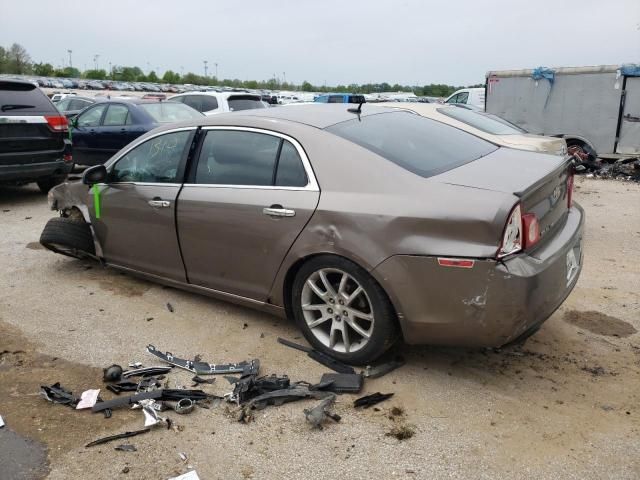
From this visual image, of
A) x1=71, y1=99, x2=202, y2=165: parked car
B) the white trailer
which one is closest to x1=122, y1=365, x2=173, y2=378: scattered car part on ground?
x1=71, y1=99, x2=202, y2=165: parked car

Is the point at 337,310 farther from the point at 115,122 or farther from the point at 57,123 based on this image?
the point at 115,122

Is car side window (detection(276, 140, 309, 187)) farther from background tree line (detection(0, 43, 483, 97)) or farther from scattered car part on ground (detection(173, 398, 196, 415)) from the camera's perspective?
background tree line (detection(0, 43, 483, 97))

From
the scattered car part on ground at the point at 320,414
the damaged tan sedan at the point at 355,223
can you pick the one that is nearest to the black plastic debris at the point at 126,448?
the scattered car part on ground at the point at 320,414

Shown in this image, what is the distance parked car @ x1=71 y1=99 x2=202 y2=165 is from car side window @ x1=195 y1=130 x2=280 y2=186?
598 cm

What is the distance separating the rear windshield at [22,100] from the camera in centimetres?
795

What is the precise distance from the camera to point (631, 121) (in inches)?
500

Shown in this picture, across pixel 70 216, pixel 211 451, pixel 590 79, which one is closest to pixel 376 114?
pixel 211 451

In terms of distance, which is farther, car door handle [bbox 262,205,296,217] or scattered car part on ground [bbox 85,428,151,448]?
car door handle [bbox 262,205,296,217]

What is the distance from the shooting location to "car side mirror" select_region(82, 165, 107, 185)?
476 centimetres

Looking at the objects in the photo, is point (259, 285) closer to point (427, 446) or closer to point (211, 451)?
point (211, 451)

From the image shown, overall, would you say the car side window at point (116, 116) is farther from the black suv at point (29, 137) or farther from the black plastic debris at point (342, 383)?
the black plastic debris at point (342, 383)

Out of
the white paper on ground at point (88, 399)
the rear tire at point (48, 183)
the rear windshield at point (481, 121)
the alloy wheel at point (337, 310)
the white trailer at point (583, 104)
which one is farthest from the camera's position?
the white trailer at point (583, 104)

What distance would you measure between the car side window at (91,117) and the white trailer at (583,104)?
32.9ft

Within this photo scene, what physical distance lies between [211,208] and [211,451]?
1775 mm
